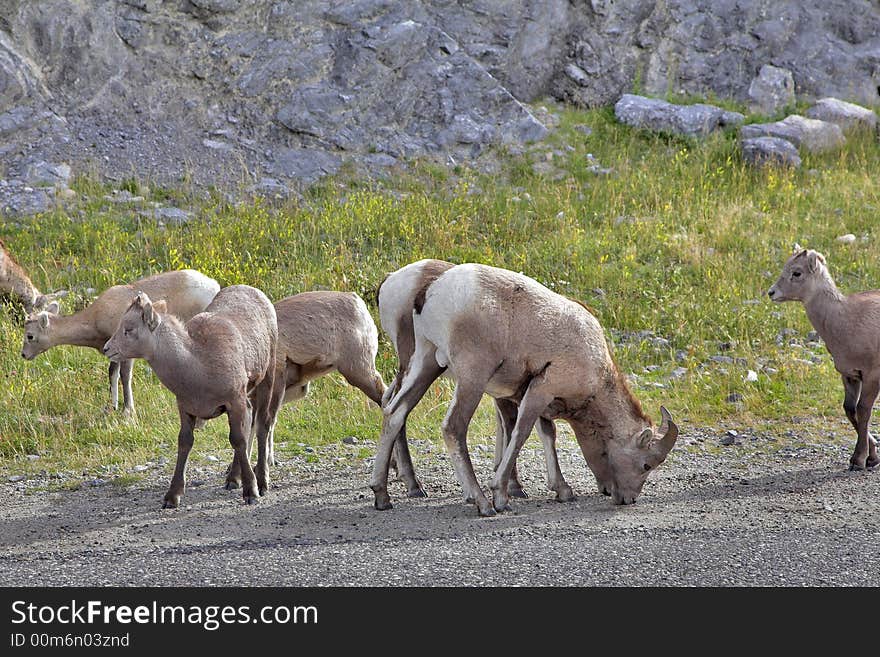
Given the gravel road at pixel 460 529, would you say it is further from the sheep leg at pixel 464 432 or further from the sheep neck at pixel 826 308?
the sheep neck at pixel 826 308

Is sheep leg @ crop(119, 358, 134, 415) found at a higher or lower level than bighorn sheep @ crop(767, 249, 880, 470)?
lower

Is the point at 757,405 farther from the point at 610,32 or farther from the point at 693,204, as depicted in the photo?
the point at 610,32

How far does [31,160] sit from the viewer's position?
53.9ft

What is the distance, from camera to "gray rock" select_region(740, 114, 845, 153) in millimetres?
17984

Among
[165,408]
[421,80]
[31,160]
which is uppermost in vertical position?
[421,80]

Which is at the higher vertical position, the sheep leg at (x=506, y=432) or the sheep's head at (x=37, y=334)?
the sheep leg at (x=506, y=432)

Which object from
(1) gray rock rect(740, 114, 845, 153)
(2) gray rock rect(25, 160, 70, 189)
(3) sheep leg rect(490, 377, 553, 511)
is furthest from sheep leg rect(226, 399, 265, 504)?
(1) gray rock rect(740, 114, 845, 153)

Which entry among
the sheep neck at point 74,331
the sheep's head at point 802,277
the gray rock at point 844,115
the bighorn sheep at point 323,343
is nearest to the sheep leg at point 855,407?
the sheep's head at point 802,277

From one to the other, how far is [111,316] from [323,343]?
328 cm

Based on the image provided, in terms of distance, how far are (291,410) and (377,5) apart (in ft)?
30.8

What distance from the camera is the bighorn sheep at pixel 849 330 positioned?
9.31m

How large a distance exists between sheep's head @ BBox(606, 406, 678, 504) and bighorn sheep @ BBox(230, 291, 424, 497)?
232cm

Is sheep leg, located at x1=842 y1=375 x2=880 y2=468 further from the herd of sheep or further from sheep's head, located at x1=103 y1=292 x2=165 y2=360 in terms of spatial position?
sheep's head, located at x1=103 y1=292 x2=165 y2=360

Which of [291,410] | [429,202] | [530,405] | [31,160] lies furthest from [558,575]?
[31,160]
